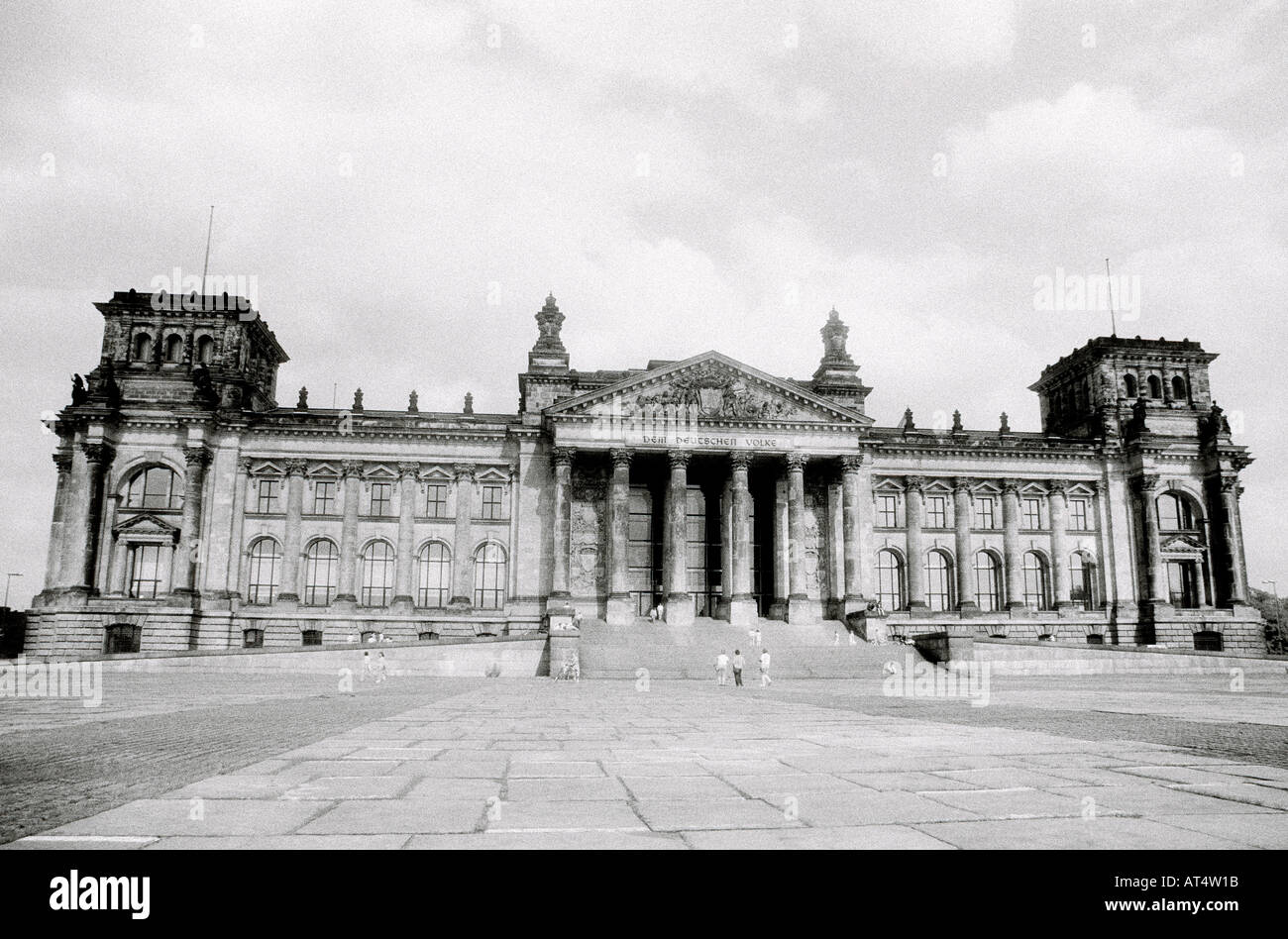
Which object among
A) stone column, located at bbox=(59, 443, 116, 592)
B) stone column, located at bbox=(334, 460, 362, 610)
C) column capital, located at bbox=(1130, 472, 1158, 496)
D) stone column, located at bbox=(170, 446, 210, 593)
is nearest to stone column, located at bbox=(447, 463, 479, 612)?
stone column, located at bbox=(334, 460, 362, 610)

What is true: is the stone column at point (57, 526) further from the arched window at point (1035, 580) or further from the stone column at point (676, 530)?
the arched window at point (1035, 580)

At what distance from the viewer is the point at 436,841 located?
15.6 feet

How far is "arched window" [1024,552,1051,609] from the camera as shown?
56.6m

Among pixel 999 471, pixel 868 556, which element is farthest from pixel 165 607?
pixel 999 471

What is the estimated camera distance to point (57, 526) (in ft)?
166

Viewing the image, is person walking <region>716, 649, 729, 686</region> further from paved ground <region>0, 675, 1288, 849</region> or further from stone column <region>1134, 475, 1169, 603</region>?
stone column <region>1134, 475, 1169, 603</region>

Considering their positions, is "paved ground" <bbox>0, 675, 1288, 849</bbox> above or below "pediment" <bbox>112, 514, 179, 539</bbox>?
below

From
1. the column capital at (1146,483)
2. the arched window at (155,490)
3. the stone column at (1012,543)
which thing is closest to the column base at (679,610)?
the stone column at (1012,543)

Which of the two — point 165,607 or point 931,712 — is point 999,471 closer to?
point 931,712

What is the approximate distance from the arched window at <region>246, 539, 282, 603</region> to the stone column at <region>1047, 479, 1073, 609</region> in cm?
4617

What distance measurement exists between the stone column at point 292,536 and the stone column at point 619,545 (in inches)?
702

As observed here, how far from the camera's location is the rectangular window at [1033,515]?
2261 inches

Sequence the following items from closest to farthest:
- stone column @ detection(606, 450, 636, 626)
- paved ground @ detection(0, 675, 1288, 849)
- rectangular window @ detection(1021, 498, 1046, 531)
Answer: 1. paved ground @ detection(0, 675, 1288, 849)
2. stone column @ detection(606, 450, 636, 626)
3. rectangular window @ detection(1021, 498, 1046, 531)

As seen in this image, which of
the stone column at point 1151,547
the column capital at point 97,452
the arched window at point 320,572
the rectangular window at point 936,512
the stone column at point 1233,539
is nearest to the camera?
the column capital at point 97,452
